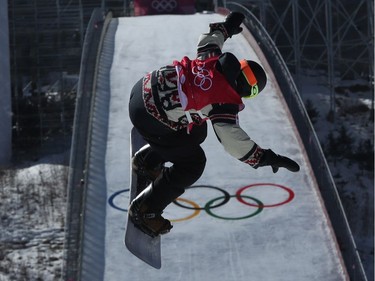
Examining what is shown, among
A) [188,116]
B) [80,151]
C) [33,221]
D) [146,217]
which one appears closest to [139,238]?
[146,217]

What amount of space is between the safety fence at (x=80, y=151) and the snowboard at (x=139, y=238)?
466 cm

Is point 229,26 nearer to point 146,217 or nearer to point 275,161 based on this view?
point 275,161

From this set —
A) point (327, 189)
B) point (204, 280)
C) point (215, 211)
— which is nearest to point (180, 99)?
point (204, 280)

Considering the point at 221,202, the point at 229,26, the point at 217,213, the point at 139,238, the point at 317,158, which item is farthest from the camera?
the point at 317,158

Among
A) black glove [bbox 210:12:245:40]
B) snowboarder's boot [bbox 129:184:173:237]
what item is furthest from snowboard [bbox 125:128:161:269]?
black glove [bbox 210:12:245:40]

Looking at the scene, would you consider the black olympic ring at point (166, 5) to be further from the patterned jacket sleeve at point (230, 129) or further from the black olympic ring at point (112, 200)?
the patterned jacket sleeve at point (230, 129)

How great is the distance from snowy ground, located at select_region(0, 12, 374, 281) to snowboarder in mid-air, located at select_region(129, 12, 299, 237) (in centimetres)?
840

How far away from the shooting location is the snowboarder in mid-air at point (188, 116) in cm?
531

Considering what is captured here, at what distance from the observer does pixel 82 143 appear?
1367 cm

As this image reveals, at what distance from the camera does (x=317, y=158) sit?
1347 centimetres

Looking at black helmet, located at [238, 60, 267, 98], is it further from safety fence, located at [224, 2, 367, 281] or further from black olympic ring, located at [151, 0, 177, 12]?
black olympic ring, located at [151, 0, 177, 12]

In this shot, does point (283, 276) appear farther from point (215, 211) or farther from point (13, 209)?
point (13, 209)

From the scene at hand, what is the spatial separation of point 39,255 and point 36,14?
355 inches

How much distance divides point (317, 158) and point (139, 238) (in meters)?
7.31
